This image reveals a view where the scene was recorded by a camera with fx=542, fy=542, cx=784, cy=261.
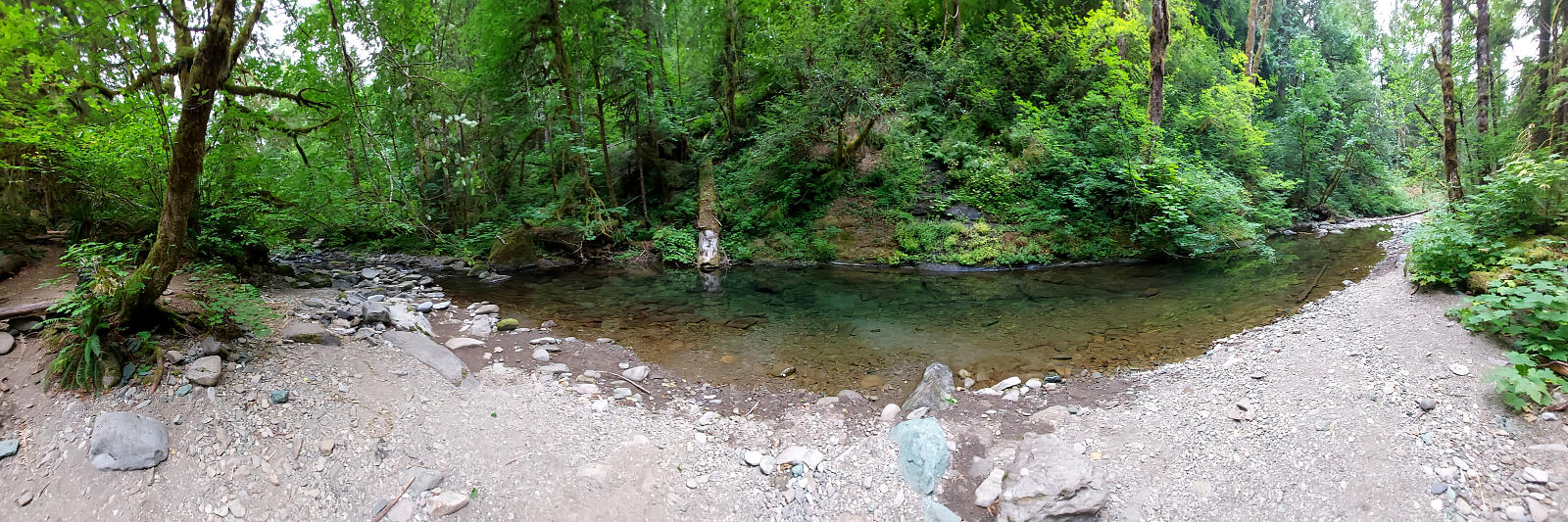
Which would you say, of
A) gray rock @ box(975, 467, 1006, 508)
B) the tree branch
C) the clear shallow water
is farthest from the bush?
the tree branch

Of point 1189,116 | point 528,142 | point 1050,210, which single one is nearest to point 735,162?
point 528,142

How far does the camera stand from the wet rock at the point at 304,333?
196 inches

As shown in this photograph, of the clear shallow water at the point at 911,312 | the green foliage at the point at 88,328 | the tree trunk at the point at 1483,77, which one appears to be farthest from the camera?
the tree trunk at the point at 1483,77

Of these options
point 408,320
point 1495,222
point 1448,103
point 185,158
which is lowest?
point 408,320

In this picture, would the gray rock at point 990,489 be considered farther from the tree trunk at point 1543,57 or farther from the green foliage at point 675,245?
the tree trunk at point 1543,57

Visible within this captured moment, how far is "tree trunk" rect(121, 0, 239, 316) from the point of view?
3680mm

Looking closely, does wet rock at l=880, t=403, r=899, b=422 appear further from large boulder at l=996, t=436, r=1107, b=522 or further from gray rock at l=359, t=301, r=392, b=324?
gray rock at l=359, t=301, r=392, b=324

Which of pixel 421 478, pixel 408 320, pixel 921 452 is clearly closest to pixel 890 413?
pixel 921 452

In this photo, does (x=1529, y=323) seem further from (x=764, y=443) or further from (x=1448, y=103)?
(x=1448, y=103)

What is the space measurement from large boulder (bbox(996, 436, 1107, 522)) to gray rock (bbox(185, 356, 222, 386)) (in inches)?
216

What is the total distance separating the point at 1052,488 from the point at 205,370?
5.91 m

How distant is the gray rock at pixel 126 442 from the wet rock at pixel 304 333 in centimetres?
163

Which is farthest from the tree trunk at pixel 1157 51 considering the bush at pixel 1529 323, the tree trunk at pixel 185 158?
the tree trunk at pixel 185 158

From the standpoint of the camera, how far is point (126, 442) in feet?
10.5
